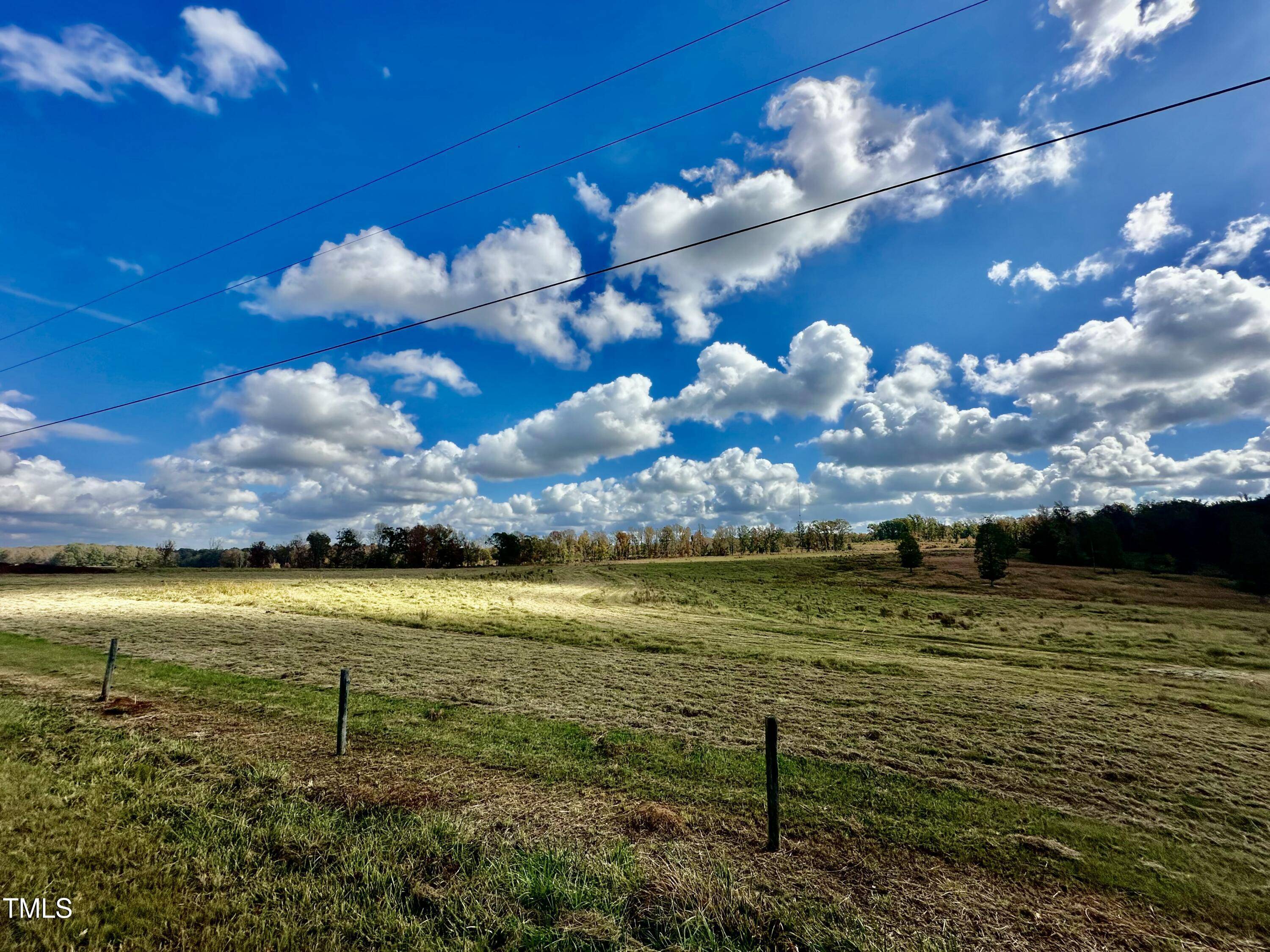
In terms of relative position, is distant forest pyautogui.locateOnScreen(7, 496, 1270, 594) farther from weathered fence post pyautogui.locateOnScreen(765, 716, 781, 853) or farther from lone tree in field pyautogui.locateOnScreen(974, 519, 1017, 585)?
weathered fence post pyautogui.locateOnScreen(765, 716, 781, 853)

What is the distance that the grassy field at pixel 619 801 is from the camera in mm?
5418

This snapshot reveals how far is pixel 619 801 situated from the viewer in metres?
8.23

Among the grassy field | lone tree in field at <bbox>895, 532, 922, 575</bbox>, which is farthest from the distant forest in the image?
the grassy field

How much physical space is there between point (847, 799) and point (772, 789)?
307 centimetres

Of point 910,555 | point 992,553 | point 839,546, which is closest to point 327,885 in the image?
point 992,553

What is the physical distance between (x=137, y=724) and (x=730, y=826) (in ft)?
40.3

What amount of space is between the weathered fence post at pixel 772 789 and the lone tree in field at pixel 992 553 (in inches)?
3183

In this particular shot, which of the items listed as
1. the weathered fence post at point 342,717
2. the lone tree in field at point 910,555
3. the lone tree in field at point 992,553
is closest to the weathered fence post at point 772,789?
the weathered fence post at point 342,717

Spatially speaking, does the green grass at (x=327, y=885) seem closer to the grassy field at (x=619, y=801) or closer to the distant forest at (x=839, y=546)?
the grassy field at (x=619, y=801)

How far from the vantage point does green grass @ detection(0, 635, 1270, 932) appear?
6.92 metres

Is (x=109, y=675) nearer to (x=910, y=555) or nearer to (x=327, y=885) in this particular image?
(x=327, y=885)

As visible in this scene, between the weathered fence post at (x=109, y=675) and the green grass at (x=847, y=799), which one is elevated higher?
the weathered fence post at (x=109, y=675)

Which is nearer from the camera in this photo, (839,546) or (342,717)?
(342,717)

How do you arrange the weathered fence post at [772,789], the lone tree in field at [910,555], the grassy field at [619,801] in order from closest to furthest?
the grassy field at [619,801], the weathered fence post at [772,789], the lone tree in field at [910,555]
